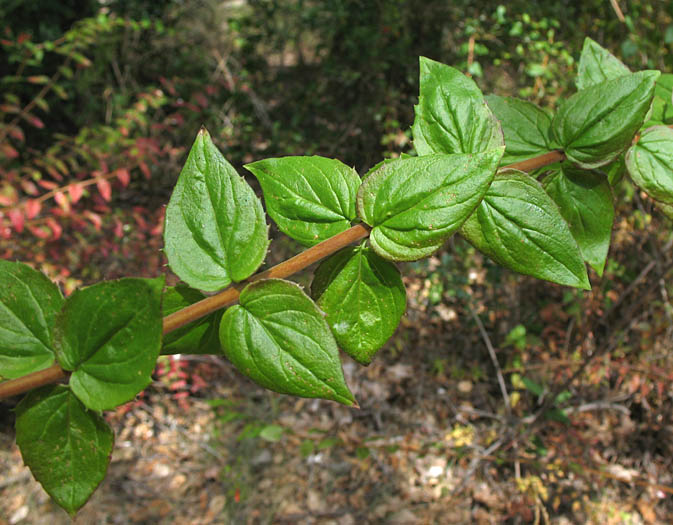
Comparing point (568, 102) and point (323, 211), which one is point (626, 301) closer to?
point (568, 102)

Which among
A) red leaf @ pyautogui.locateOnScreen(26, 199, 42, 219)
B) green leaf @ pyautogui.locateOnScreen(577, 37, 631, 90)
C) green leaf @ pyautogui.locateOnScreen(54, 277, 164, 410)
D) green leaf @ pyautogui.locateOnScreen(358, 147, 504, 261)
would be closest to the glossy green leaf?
green leaf @ pyautogui.locateOnScreen(577, 37, 631, 90)

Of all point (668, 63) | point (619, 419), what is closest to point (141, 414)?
point (619, 419)

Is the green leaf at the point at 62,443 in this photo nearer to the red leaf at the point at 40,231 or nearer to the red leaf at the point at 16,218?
the red leaf at the point at 16,218

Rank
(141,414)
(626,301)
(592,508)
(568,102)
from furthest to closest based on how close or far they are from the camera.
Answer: (141,414)
(626,301)
(592,508)
(568,102)

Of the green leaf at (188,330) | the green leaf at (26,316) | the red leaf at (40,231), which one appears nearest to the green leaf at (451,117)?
the green leaf at (188,330)

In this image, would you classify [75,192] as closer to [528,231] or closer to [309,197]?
[309,197]

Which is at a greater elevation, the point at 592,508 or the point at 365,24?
the point at 365,24

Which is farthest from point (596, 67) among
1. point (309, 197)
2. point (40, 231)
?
point (40, 231)

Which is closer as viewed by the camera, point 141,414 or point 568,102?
point 568,102
